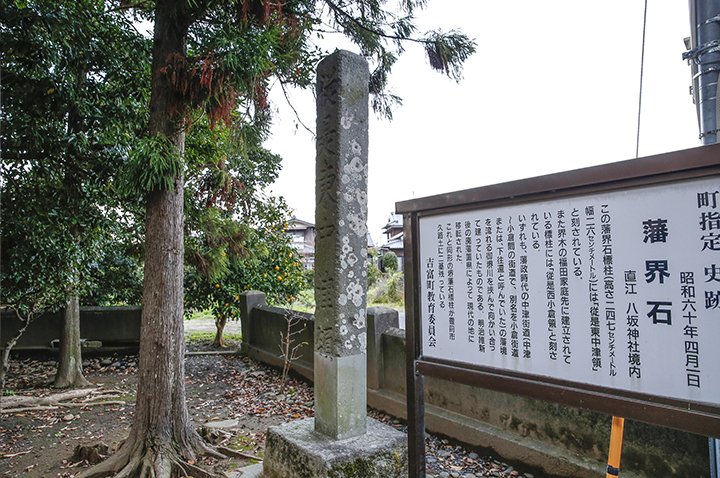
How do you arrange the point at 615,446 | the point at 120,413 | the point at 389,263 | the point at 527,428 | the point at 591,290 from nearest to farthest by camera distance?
1. the point at 591,290
2. the point at 615,446
3. the point at 527,428
4. the point at 120,413
5. the point at 389,263

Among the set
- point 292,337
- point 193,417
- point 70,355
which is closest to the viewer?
point 193,417

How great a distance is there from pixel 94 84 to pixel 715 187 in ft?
20.5

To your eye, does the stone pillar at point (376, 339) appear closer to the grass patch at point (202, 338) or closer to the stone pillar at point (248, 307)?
the stone pillar at point (248, 307)

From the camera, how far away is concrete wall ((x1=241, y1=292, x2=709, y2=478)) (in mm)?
3211

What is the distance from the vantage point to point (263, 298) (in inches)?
354

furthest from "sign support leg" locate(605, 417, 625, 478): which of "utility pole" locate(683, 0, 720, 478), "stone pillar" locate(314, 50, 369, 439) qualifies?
"utility pole" locate(683, 0, 720, 478)

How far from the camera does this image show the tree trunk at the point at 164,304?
4.10 m

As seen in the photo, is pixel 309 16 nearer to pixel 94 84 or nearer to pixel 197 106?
pixel 197 106

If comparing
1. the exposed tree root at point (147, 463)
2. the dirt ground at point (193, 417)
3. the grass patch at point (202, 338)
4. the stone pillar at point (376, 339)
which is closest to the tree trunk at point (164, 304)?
the exposed tree root at point (147, 463)

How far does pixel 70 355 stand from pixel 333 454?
6.42 m

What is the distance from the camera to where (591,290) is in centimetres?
181

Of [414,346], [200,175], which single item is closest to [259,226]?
[200,175]

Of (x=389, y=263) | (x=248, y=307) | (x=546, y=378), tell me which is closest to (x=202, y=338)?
(x=248, y=307)

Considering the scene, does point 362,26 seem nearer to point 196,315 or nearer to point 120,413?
point 120,413
